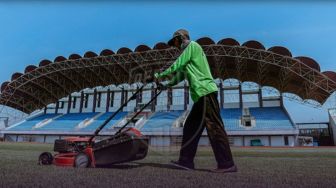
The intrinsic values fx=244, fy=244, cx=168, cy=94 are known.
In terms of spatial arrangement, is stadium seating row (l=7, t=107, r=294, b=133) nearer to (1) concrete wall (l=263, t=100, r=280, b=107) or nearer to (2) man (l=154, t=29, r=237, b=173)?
(1) concrete wall (l=263, t=100, r=280, b=107)

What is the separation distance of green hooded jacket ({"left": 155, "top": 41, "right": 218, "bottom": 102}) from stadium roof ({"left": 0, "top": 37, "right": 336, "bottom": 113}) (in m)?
18.0

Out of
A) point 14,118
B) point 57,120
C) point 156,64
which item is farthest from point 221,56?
point 14,118

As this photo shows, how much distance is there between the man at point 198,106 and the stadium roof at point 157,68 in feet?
58.8

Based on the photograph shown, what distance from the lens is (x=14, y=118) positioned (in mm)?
41500

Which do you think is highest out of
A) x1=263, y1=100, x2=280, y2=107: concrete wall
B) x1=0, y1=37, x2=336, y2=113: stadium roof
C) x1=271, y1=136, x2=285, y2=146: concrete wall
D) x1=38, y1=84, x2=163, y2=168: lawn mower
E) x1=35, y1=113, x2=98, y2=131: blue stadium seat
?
x1=0, y1=37, x2=336, y2=113: stadium roof

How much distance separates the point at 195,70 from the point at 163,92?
2128 cm

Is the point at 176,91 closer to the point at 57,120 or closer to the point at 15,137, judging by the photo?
the point at 57,120

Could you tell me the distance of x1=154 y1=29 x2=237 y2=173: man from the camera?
320cm

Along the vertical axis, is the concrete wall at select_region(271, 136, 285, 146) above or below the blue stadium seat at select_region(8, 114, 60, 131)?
→ below

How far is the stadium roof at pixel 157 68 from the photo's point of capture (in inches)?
995

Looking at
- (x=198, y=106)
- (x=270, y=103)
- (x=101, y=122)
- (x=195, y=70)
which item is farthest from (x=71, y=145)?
(x=270, y=103)

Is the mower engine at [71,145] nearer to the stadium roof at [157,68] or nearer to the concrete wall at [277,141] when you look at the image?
the stadium roof at [157,68]

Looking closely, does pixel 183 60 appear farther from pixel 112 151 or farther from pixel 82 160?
pixel 82 160

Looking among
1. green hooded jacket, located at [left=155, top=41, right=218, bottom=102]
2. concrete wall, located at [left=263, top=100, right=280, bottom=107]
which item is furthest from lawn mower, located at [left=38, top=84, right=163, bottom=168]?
concrete wall, located at [left=263, top=100, right=280, bottom=107]
